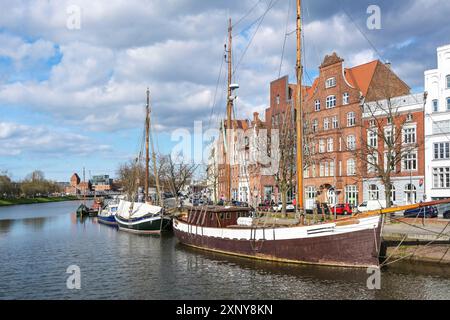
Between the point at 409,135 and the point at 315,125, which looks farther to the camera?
the point at 315,125

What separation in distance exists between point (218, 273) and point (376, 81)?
140 ft

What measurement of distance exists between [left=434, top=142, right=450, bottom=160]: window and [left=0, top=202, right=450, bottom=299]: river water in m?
24.9

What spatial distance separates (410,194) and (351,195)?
8.24m

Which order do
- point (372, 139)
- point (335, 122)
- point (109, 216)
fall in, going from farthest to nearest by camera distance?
1. point (109, 216)
2. point (335, 122)
3. point (372, 139)

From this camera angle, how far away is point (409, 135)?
50.2 metres

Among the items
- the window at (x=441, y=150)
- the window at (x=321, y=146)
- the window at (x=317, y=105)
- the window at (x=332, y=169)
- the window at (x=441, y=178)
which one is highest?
the window at (x=317, y=105)

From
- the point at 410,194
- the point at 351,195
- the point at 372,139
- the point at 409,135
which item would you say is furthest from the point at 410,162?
the point at 351,195

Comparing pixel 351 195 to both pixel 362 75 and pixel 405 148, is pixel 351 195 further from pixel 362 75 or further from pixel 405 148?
pixel 362 75

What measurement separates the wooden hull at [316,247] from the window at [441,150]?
90.8 ft

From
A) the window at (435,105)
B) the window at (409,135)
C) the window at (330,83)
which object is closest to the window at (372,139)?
the window at (409,135)

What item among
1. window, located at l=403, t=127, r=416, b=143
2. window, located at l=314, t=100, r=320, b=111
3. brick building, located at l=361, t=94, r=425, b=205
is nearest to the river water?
brick building, located at l=361, t=94, r=425, b=205

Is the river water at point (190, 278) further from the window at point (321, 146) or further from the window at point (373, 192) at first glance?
the window at point (321, 146)

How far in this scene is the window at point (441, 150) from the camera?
46594mm
